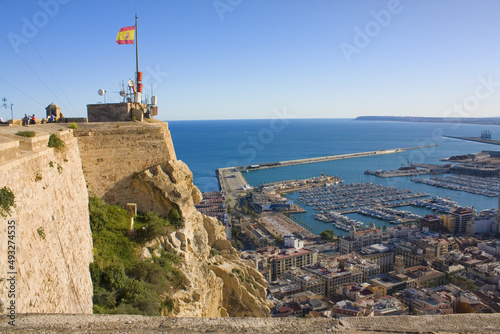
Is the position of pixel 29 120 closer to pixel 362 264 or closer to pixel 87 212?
pixel 87 212

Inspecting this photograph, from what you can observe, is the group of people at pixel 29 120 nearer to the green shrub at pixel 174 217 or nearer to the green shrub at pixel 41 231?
the green shrub at pixel 174 217

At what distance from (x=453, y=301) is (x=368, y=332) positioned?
19.4 metres

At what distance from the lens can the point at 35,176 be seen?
438 centimetres

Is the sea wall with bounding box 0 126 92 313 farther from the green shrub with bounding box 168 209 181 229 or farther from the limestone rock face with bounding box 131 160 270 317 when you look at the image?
the green shrub with bounding box 168 209 181 229

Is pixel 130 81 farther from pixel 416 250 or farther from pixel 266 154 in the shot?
pixel 266 154

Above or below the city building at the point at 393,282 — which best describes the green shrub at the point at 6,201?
above

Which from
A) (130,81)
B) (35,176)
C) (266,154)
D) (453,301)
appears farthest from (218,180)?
(35,176)

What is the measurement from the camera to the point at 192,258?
24.8 ft

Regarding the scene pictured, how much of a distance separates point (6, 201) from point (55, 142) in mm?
2226

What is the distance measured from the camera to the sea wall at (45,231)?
3.49m

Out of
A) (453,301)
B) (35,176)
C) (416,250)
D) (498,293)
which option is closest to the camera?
(35,176)

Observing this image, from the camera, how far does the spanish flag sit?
9312mm

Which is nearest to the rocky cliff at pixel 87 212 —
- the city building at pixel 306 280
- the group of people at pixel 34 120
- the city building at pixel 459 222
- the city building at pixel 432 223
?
the group of people at pixel 34 120

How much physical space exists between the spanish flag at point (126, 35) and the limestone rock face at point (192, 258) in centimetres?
343
